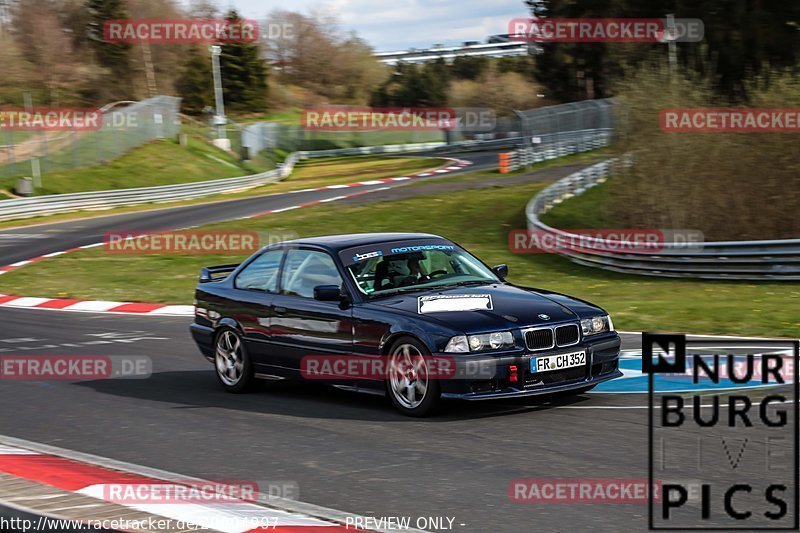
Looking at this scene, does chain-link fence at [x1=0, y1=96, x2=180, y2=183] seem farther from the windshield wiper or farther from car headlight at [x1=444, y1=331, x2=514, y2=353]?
car headlight at [x1=444, y1=331, x2=514, y2=353]

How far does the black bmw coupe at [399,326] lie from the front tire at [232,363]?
1cm

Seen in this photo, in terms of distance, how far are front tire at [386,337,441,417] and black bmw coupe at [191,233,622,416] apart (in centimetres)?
1

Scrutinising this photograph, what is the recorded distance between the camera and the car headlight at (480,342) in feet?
25.4

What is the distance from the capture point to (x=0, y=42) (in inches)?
2867

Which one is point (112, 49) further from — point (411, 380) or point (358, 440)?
point (358, 440)

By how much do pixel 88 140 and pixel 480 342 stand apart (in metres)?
40.8

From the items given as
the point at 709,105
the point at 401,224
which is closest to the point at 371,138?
the point at 401,224

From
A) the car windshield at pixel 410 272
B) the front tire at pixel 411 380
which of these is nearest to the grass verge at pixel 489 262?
the car windshield at pixel 410 272

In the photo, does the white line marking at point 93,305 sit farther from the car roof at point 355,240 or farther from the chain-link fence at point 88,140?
the chain-link fence at point 88,140

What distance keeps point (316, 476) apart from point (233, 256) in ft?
61.5

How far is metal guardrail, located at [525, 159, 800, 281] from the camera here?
695 inches

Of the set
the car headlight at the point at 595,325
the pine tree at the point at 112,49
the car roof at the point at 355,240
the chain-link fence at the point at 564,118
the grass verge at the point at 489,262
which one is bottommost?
the grass verge at the point at 489,262

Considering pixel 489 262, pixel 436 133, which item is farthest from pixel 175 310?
pixel 436 133

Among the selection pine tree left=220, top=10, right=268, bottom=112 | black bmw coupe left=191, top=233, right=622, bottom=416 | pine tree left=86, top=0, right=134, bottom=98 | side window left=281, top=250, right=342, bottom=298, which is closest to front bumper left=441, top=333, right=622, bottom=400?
black bmw coupe left=191, top=233, right=622, bottom=416
